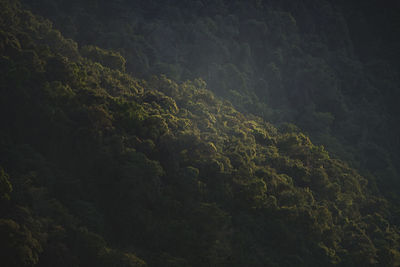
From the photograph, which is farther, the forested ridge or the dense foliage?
the dense foliage

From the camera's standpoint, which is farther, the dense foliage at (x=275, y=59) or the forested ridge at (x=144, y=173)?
the dense foliage at (x=275, y=59)

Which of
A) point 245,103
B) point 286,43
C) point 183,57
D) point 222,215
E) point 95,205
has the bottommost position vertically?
point 95,205

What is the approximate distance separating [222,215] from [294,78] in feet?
182

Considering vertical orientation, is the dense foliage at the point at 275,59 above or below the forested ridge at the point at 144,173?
above

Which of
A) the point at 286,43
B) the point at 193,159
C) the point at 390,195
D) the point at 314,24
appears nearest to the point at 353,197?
the point at 390,195

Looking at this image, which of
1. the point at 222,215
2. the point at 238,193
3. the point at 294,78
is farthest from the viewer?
the point at 294,78

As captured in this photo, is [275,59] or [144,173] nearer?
[144,173]

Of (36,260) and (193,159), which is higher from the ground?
(193,159)

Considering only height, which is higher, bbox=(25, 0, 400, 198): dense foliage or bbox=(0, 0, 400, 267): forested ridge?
bbox=(25, 0, 400, 198): dense foliage

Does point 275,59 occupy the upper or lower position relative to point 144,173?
upper

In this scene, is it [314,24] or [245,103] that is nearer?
[245,103]

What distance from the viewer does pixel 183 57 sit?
63.8 m

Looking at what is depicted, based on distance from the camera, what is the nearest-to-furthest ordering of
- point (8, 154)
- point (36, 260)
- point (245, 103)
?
point (36, 260)
point (8, 154)
point (245, 103)

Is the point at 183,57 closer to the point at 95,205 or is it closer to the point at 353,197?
the point at 353,197
